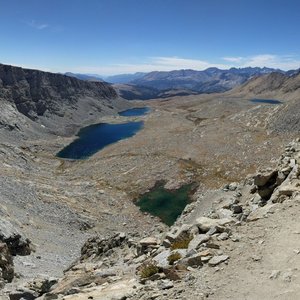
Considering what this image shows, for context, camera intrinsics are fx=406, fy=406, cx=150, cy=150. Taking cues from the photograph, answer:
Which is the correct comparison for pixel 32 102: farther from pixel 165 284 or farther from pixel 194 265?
pixel 165 284

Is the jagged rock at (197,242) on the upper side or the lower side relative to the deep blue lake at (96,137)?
upper

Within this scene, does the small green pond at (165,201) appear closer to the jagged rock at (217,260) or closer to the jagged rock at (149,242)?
the jagged rock at (149,242)

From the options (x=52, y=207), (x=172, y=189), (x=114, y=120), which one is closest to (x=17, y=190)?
(x=52, y=207)

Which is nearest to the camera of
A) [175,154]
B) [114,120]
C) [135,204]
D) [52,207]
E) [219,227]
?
[219,227]

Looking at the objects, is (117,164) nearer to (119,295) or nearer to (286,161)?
(286,161)

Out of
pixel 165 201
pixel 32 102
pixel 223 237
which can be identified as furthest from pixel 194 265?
pixel 32 102

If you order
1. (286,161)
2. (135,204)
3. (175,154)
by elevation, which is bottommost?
(135,204)

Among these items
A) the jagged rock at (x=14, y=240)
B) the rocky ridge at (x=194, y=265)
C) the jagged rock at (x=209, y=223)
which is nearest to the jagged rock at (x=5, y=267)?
the rocky ridge at (x=194, y=265)
